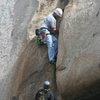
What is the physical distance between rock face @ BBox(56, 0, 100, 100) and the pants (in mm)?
310

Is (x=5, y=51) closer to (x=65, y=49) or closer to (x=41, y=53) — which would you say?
(x=41, y=53)

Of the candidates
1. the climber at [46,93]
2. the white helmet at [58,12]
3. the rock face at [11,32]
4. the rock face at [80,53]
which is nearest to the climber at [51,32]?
the white helmet at [58,12]

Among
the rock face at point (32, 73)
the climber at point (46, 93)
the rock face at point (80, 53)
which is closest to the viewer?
the rock face at point (80, 53)

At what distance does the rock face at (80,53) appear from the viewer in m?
13.8

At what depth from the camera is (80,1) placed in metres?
15.7

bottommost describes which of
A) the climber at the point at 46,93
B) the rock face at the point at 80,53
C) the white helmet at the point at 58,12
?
the climber at the point at 46,93

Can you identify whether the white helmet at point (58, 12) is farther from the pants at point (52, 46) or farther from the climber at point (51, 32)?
the pants at point (52, 46)

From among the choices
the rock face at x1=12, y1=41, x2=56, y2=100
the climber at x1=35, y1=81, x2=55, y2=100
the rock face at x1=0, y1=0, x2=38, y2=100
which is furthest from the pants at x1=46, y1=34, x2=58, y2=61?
the rock face at x1=0, y1=0, x2=38, y2=100

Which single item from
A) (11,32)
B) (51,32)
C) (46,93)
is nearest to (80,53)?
(46,93)

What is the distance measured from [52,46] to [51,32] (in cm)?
63

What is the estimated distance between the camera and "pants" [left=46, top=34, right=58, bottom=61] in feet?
50.4

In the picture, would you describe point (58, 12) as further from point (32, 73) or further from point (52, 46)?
point (32, 73)

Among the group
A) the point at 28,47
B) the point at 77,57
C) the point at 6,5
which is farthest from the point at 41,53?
the point at 6,5

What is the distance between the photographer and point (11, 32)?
17.9 meters
